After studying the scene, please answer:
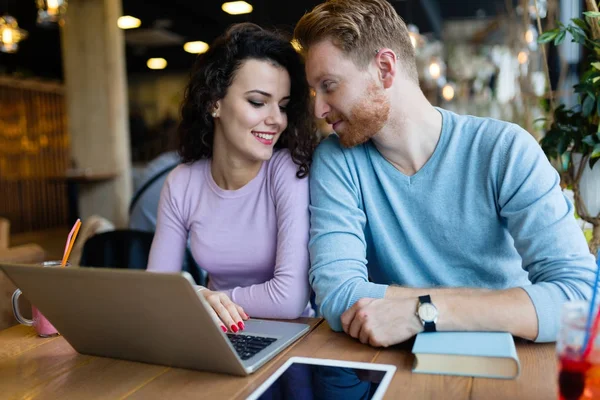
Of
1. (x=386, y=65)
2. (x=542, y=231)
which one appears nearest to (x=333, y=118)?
(x=386, y=65)

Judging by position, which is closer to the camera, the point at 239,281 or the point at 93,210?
the point at 239,281

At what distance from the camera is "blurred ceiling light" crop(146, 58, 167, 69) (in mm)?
11359

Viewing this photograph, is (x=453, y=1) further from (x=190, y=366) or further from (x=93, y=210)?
(x=190, y=366)

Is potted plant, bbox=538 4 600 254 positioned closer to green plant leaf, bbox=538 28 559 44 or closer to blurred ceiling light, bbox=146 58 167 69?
green plant leaf, bbox=538 28 559 44

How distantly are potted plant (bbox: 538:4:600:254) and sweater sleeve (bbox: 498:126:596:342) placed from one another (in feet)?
1.26

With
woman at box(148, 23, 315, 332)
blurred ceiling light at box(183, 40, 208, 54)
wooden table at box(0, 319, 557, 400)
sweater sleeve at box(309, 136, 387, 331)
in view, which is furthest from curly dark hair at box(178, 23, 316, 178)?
blurred ceiling light at box(183, 40, 208, 54)

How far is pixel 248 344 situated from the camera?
108 cm

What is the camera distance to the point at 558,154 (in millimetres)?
1754

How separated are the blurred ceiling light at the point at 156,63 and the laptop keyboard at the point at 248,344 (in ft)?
35.9

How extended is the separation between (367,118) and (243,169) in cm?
45

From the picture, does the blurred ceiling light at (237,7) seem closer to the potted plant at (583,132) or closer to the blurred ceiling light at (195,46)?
the blurred ceiling light at (195,46)

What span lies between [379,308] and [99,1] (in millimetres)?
5190

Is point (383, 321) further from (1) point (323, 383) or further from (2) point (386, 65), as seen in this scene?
(2) point (386, 65)

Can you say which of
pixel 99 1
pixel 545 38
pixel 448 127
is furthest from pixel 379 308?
pixel 99 1
